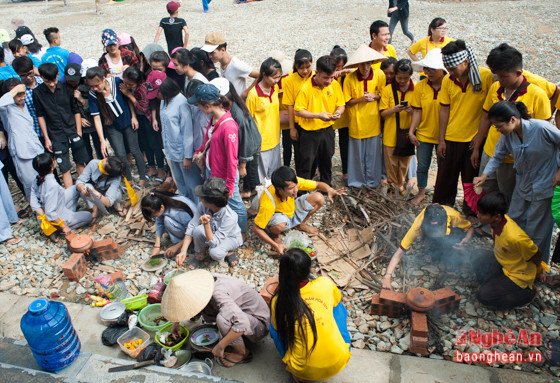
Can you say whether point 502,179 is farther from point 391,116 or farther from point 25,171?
point 25,171

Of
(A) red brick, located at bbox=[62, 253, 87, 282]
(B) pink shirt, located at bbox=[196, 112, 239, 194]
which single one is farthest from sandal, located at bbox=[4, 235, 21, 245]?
(B) pink shirt, located at bbox=[196, 112, 239, 194]

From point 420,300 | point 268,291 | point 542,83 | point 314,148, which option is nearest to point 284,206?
point 314,148

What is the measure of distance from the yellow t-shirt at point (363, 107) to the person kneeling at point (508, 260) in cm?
219

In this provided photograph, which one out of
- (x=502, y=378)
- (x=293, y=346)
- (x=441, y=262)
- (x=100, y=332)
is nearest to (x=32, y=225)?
(x=100, y=332)

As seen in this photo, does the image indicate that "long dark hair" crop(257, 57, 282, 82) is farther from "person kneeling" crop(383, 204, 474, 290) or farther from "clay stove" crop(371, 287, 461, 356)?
"clay stove" crop(371, 287, 461, 356)

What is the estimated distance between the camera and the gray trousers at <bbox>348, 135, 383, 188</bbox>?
5801 mm

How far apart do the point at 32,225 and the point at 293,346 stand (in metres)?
4.71

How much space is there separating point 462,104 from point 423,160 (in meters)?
0.97

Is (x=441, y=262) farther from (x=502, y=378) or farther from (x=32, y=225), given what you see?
(x=32, y=225)

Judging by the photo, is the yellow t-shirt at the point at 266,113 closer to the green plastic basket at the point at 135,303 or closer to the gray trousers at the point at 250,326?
the green plastic basket at the point at 135,303

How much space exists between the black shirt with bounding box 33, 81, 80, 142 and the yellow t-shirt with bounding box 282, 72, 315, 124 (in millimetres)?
3097

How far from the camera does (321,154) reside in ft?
18.8

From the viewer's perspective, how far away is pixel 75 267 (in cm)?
469

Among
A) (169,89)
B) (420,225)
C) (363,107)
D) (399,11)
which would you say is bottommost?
(420,225)
